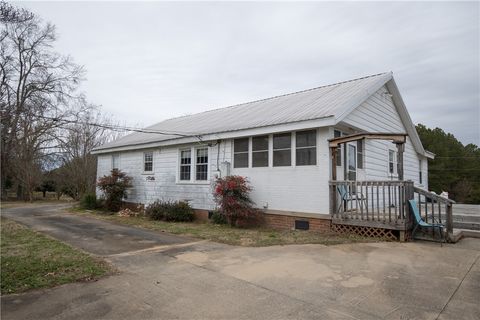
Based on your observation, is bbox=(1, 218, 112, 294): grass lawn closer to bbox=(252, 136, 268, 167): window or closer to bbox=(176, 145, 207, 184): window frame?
bbox=(176, 145, 207, 184): window frame

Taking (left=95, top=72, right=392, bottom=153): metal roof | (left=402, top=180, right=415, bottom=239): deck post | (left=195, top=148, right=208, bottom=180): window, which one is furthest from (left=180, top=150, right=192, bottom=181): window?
(left=402, top=180, right=415, bottom=239): deck post

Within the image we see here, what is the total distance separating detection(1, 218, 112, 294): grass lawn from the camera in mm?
4992

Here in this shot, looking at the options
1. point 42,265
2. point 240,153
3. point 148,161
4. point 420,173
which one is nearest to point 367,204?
point 240,153

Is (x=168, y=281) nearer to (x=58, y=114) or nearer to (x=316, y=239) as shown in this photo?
(x=316, y=239)

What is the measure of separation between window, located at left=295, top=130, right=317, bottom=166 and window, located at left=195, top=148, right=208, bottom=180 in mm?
4427

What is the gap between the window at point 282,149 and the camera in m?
10.8

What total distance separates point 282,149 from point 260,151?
3.12ft

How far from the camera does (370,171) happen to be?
12.2 m

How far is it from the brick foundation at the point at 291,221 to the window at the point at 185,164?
182 inches

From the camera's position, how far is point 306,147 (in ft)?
34.1

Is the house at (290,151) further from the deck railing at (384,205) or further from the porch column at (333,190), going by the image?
the deck railing at (384,205)

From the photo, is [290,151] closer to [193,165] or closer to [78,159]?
[193,165]

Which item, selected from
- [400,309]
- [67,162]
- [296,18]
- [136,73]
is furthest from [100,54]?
[67,162]

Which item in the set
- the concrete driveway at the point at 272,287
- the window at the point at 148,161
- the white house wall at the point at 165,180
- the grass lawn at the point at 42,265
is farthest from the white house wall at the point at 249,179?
the grass lawn at the point at 42,265
